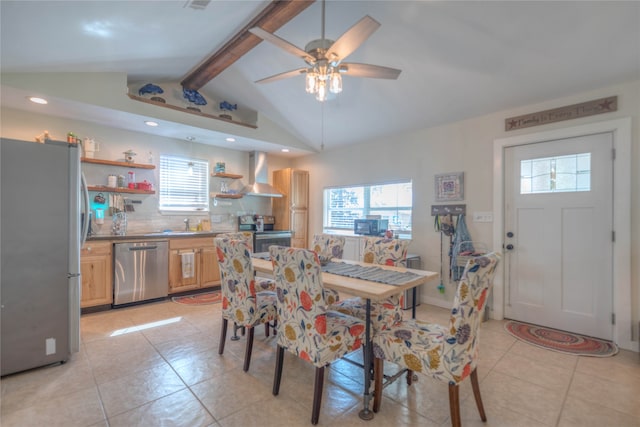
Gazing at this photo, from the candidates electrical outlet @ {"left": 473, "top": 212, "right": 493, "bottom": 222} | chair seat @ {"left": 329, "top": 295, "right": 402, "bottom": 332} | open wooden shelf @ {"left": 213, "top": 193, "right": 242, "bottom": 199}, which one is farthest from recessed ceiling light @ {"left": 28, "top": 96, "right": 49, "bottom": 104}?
electrical outlet @ {"left": 473, "top": 212, "right": 493, "bottom": 222}

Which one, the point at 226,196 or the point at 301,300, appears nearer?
the point at 301,300

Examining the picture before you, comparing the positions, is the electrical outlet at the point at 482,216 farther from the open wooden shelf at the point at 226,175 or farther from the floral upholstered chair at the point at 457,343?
the open wooden shelf at the point at 226,175

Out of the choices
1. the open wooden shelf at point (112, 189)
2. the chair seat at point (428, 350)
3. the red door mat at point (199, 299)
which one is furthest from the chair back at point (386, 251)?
the open wooden shelf at point (112, 189)

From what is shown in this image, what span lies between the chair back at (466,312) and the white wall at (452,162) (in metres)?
2.30

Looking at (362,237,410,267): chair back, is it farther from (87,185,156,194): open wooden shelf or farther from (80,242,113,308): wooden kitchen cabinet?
(87,185,156,194): open wooden shelf

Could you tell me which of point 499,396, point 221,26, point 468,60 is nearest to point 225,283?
point 499,396

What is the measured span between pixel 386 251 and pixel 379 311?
2.21ft

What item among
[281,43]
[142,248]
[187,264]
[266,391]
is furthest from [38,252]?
[281,43]

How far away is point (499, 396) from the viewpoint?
2.04 meters

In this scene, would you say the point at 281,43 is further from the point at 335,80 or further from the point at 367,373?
the point at 367,373

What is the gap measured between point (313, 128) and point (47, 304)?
12.9ft

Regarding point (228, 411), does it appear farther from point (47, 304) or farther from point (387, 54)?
point (387, 54)

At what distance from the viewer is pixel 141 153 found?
4.57 m

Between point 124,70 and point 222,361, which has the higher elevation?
point 124,70
